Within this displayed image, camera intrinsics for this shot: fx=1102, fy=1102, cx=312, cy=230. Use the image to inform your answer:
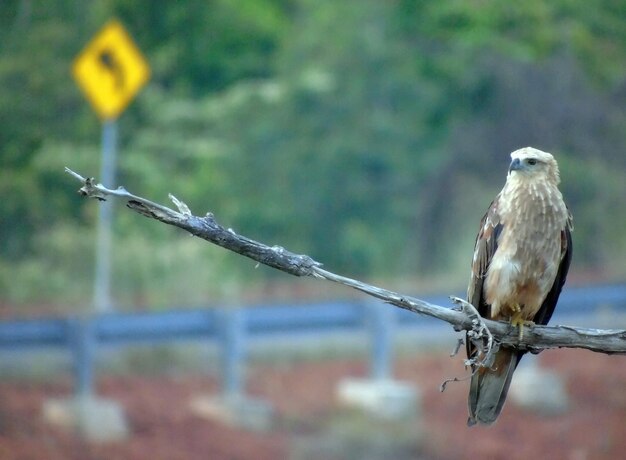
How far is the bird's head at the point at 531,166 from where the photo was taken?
216 inches

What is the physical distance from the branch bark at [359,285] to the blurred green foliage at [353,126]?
9.52 meters

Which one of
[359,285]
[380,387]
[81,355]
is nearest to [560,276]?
[359,285]

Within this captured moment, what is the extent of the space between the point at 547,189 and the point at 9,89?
27.7 ft

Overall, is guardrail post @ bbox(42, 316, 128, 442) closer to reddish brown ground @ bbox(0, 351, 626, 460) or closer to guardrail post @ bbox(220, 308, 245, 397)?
reddish brown ground @ bbox(0, 351, 626, 460)

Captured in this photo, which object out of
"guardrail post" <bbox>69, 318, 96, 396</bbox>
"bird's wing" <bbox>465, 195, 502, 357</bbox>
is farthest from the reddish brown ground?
"bird's wing" <bbox>465, 195, 502, 357</bbox>

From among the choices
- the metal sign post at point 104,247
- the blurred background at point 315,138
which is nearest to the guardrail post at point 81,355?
the metal sign post at point 104,247

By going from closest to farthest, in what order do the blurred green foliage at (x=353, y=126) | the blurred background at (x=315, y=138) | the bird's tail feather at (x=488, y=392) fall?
1. the bird's tail feather at (x=488, y=392)
2. the blurred background at (x=315, y=138)
3. the blurred green foliage at (x=353, y=126)

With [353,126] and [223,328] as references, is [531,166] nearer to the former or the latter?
[223,328]

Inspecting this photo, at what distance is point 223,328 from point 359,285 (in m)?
6.35

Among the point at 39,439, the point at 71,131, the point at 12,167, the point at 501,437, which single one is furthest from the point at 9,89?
the point at 501,437

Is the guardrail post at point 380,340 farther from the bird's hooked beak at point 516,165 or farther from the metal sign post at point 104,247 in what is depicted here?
the bird's hooked beak at point 516,165

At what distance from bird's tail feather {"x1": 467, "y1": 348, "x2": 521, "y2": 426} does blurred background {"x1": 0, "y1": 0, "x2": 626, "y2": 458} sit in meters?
7.21

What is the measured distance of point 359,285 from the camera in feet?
13.4

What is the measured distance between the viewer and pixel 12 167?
12336 mm
